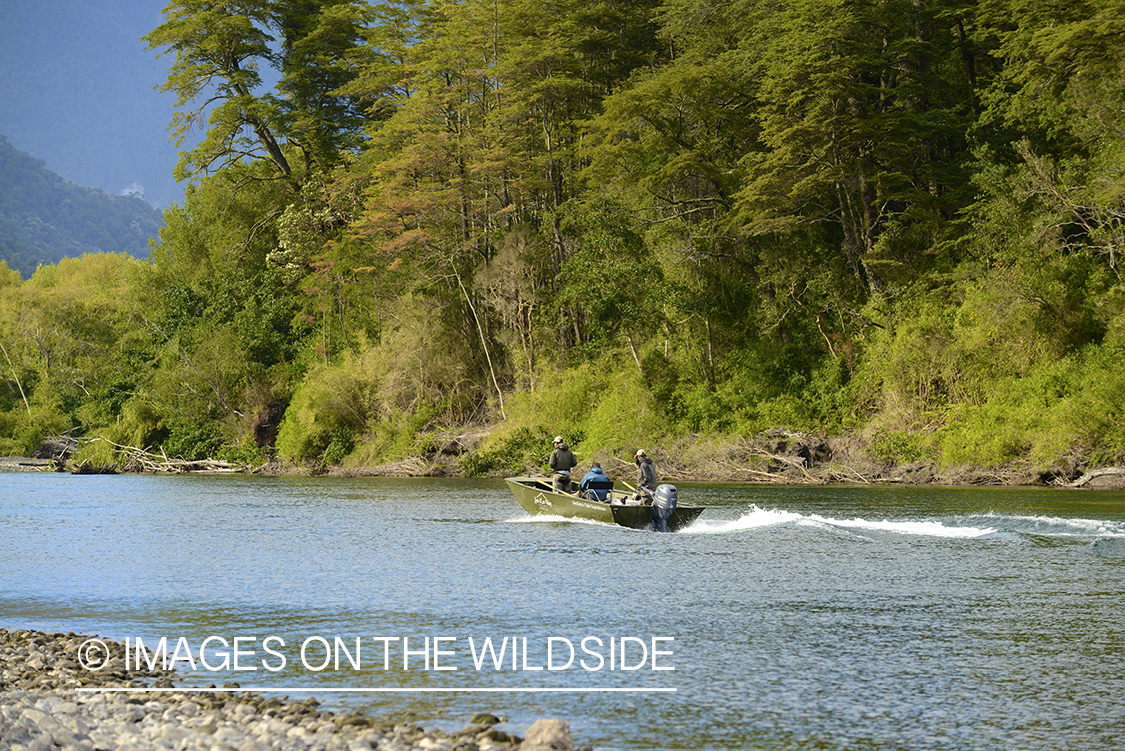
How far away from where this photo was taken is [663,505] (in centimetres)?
1783

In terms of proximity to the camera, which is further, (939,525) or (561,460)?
(561,460)

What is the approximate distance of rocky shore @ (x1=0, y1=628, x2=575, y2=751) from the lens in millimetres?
5965

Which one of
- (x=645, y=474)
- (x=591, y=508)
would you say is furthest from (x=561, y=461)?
(x=645, y=474)

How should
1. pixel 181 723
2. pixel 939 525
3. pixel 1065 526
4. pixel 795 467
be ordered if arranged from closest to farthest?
1. pixel 181 723
2. pixel 1065 526
3. pixel 939 525
4. pixel 795 467

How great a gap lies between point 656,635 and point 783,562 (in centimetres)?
527

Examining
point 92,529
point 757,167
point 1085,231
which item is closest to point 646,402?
point 757,167

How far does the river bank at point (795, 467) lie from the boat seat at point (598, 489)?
36.2 feet

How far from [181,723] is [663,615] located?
556 cm

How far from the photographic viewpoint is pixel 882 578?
42.5 feet

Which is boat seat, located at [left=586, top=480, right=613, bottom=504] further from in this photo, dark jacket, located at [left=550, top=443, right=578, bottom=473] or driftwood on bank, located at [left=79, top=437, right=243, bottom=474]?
driftwood on bank, located at [left=79, top=437, right=243, bottom=474]

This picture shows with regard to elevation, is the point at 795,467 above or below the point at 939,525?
above

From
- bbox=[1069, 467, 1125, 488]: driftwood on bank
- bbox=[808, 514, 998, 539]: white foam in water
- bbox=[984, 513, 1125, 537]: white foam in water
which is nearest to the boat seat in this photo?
bbox=[808, 514, 998, 539]: white foam in water

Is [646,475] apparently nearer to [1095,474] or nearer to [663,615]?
[663,615]

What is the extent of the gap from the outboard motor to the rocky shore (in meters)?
11.0
